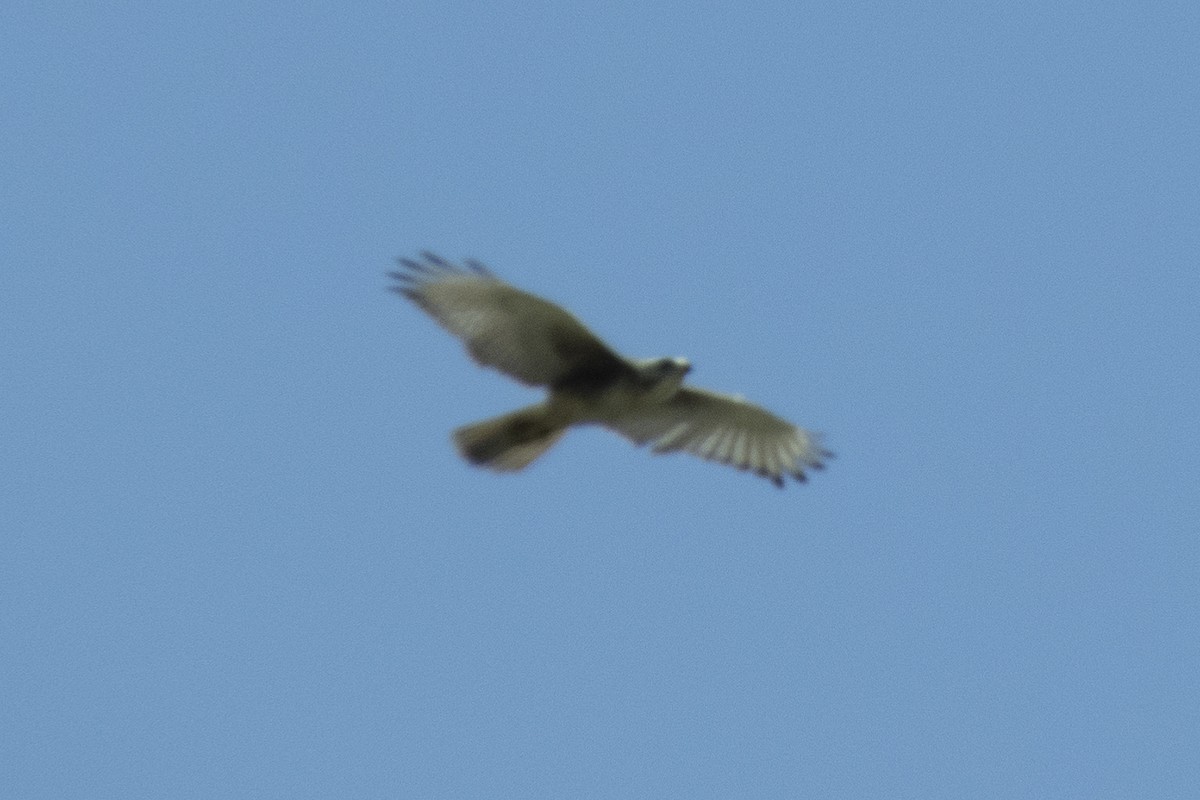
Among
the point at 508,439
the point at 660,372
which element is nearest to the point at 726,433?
the point at 660,372

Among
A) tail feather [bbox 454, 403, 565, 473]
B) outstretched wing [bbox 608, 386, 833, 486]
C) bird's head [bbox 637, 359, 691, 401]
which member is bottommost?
tail feather [bbox 454, 403, 565, 473]

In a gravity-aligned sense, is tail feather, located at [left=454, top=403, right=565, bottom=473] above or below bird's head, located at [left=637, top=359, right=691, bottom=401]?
below

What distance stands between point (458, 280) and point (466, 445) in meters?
0.98

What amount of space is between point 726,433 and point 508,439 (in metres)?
1.84

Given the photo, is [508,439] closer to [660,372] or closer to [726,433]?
[660,372]

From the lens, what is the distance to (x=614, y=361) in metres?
14.7

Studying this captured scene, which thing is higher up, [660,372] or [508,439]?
[660,372]

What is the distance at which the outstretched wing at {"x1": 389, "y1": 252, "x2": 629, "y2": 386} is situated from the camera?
47.2 ft

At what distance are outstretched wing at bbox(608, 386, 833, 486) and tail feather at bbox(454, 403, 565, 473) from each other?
2.68 feet

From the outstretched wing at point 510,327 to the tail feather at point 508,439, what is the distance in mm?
292

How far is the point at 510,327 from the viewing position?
1460 cm

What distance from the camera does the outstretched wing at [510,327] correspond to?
14.4 meters

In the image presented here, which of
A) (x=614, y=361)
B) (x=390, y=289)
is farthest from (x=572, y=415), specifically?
(x=390, y=289)

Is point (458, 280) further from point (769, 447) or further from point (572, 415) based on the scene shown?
point (769, 447)
